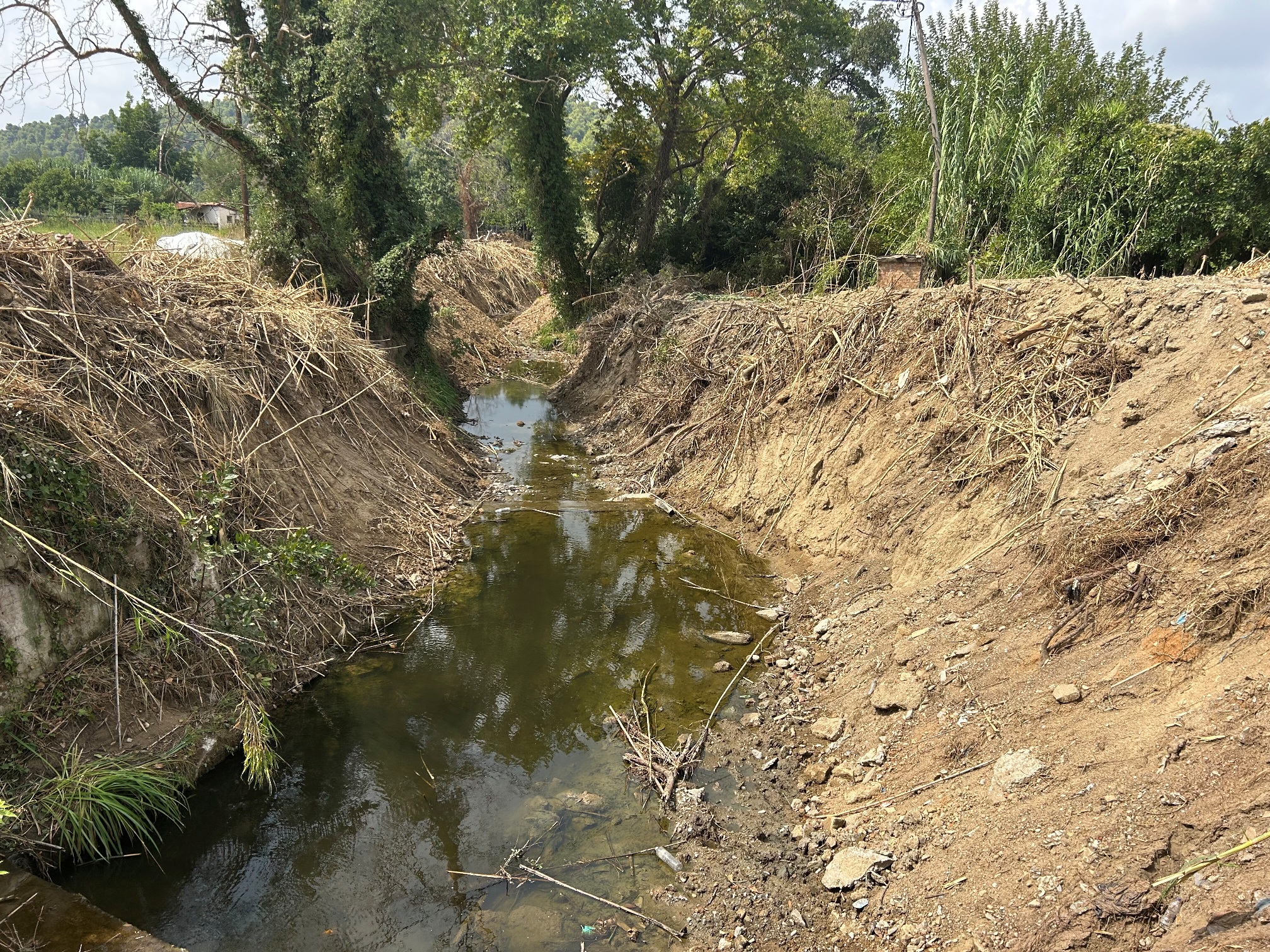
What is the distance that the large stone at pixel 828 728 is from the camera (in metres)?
4.94

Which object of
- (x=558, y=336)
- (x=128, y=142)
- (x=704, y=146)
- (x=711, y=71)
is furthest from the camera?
(x=128, y=142)

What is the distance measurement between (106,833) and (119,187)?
37125 millimetres

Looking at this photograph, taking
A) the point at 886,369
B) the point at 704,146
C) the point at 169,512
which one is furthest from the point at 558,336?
the point at 169,512

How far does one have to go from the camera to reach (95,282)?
6.22 metres

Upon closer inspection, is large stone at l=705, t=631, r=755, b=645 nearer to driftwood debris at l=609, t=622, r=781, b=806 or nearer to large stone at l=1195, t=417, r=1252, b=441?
driftwood debris at l=609, t=622, r=781, b=806

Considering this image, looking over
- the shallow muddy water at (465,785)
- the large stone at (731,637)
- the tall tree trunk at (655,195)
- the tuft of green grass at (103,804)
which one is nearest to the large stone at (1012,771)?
the shallow muddy water at (465,785)

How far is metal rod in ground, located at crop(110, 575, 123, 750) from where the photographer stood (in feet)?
15.0

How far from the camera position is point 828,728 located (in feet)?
16.4

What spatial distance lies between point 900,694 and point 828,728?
0.56 meters

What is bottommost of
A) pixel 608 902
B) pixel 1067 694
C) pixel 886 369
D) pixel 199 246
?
pixel 608 902

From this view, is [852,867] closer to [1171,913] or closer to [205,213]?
[1171,913]

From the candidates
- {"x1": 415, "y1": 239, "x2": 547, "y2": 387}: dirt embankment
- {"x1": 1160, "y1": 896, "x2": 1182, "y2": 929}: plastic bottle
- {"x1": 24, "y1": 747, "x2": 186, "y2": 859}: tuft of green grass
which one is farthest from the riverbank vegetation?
{"x1": 1160, "y1": 896, "x2": 1182, "y2": 929}: plastic bottle

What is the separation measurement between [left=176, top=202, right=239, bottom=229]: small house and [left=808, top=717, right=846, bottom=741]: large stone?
2549 cm

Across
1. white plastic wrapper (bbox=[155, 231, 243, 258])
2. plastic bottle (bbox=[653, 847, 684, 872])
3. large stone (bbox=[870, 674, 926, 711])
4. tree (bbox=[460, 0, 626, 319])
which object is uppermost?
tree (bbox=[460, 0, 626, 319])
